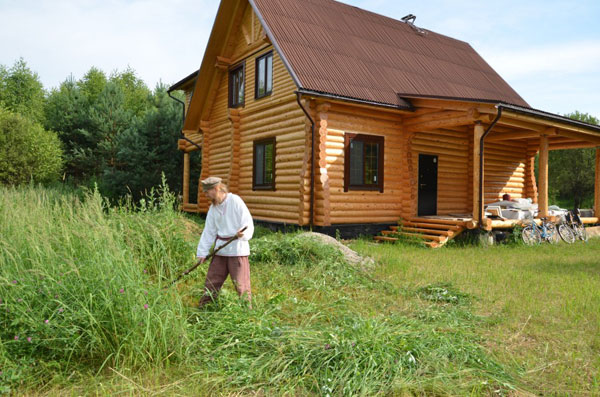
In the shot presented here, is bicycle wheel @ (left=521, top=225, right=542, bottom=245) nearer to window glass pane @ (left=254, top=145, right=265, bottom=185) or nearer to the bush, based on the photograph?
window glass pane @ (left=254, top=145, right=265, bottom=185)

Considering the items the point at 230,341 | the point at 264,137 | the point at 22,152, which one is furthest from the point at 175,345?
the point at 22,152

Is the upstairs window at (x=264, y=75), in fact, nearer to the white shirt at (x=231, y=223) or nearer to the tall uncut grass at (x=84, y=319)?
the white shirt at (x=231, y=223)

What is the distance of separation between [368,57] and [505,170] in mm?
6998

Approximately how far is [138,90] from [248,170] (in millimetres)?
34037

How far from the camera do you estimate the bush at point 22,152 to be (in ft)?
76.7

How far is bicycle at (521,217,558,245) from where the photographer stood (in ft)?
39.6

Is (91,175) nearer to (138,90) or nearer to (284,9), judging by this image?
(138,90)

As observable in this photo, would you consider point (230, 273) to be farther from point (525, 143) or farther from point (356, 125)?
point (525, 143)

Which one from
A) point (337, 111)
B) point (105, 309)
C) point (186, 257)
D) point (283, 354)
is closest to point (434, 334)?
point (283, 354)

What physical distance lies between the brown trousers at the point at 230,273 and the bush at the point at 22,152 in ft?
73.8

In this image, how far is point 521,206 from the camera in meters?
13.1

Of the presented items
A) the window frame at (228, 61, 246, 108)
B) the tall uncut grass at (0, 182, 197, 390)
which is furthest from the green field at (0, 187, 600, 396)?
the window frame at (228, 61, 246, 108)

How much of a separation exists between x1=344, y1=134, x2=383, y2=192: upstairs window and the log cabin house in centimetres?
3

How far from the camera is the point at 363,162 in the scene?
496 inches
